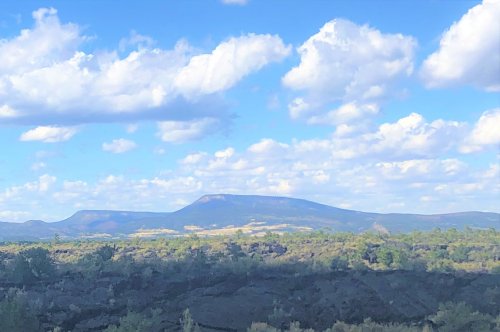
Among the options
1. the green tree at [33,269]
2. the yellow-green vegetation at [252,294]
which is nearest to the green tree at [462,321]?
the yellow-green vegetation at [252,294]

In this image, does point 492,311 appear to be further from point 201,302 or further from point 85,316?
point 85,316

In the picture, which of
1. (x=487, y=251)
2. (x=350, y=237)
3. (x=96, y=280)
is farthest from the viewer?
(x=350, y=237)

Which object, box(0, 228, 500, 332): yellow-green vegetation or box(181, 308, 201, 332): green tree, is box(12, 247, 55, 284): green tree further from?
box(181, 308, 201, 332): green tree

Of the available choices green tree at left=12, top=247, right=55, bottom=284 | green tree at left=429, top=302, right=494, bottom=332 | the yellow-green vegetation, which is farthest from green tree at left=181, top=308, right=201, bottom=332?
green tree at left=12, top=247, right=55, bottom=284

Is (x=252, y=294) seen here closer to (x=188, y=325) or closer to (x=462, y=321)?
(x=188, y=325)

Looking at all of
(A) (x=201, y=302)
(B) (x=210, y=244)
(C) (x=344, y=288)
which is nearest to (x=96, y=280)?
(A) (x=201, y=302)

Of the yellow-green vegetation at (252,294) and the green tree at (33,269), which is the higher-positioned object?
the green tree at (33,269)

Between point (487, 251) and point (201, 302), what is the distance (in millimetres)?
58351

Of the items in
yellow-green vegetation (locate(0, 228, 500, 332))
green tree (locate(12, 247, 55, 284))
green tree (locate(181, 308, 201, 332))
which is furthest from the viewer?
green tree (locate(12, 247, 55, 284))

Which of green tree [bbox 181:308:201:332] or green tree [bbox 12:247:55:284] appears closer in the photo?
green tree [bbox 181:308:201:332]

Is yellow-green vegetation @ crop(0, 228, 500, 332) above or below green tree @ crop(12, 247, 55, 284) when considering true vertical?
below

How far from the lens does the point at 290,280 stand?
62.6m

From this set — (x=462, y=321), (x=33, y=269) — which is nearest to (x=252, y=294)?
(x=462, y=321)

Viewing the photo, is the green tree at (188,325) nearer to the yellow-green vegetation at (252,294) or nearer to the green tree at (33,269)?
the yellow-green vegetation at (252,294)
